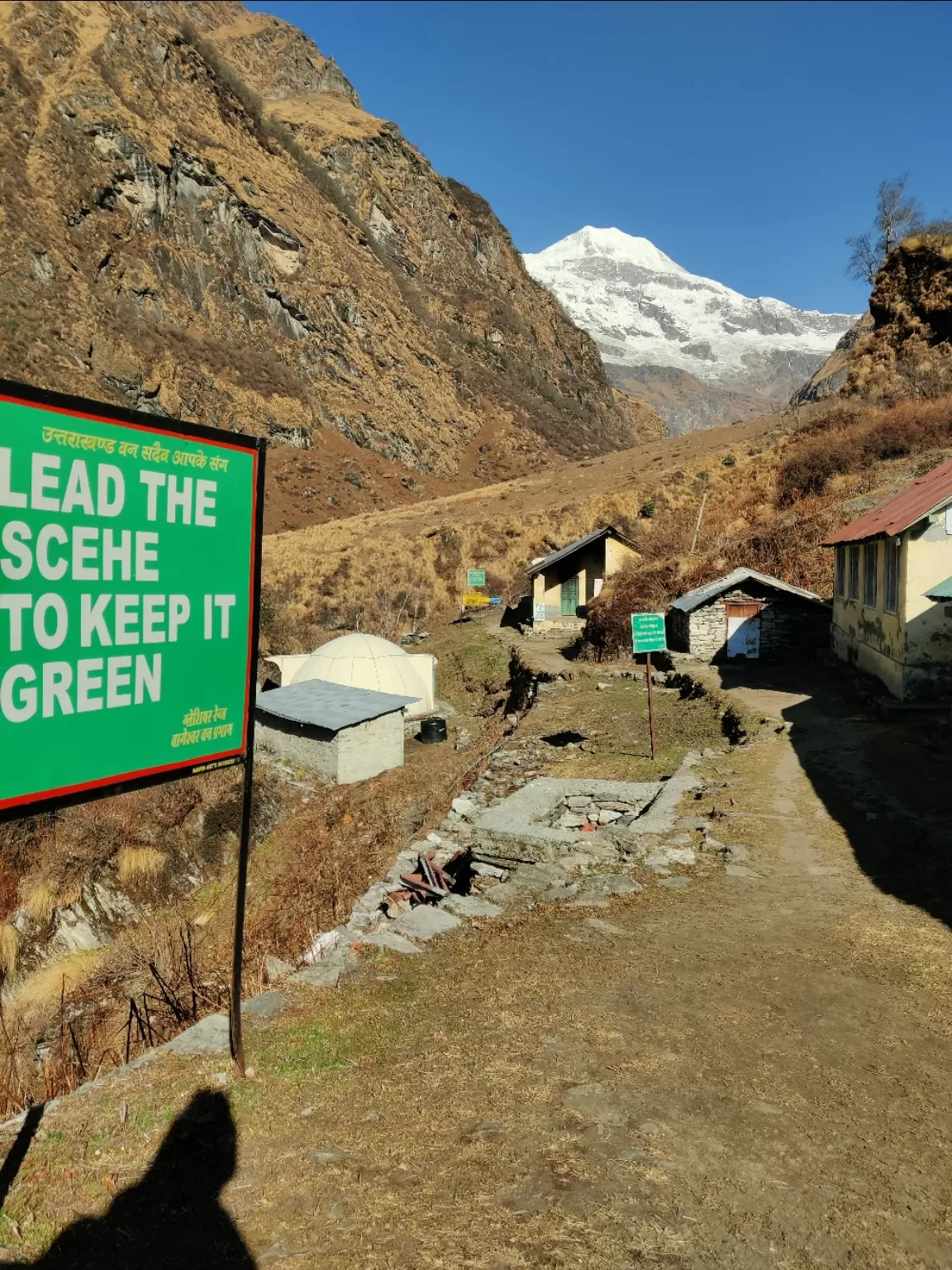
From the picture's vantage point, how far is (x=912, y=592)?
16.1 m

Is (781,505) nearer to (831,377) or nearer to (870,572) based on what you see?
(870,572)

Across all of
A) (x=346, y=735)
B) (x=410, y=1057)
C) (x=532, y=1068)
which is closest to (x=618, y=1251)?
(x=532, y=1068)

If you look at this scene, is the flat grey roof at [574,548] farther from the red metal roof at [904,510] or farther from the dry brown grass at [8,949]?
the dry brown grass at [8,949]

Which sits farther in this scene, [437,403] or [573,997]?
[437,403]

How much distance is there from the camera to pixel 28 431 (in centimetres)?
368

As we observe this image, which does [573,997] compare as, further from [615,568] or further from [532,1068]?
[615,568]

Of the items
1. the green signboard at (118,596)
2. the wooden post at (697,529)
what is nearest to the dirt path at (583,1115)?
the green signboard at (118,596)

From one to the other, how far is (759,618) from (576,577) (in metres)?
12.4

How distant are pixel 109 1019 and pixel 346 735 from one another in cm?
1039

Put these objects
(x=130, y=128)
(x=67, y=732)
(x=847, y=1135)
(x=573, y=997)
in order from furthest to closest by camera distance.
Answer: (x=130, y=128) → (x=573, y=997) → (x=847, y=1135) → (x=67, y=732)

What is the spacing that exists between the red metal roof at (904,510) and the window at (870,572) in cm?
42

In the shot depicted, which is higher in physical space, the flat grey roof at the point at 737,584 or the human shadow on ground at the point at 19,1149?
the flat grey roof at the point at 737,584

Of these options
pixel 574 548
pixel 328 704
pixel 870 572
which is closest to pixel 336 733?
pixel 328 704

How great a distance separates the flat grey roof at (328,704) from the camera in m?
21.0
